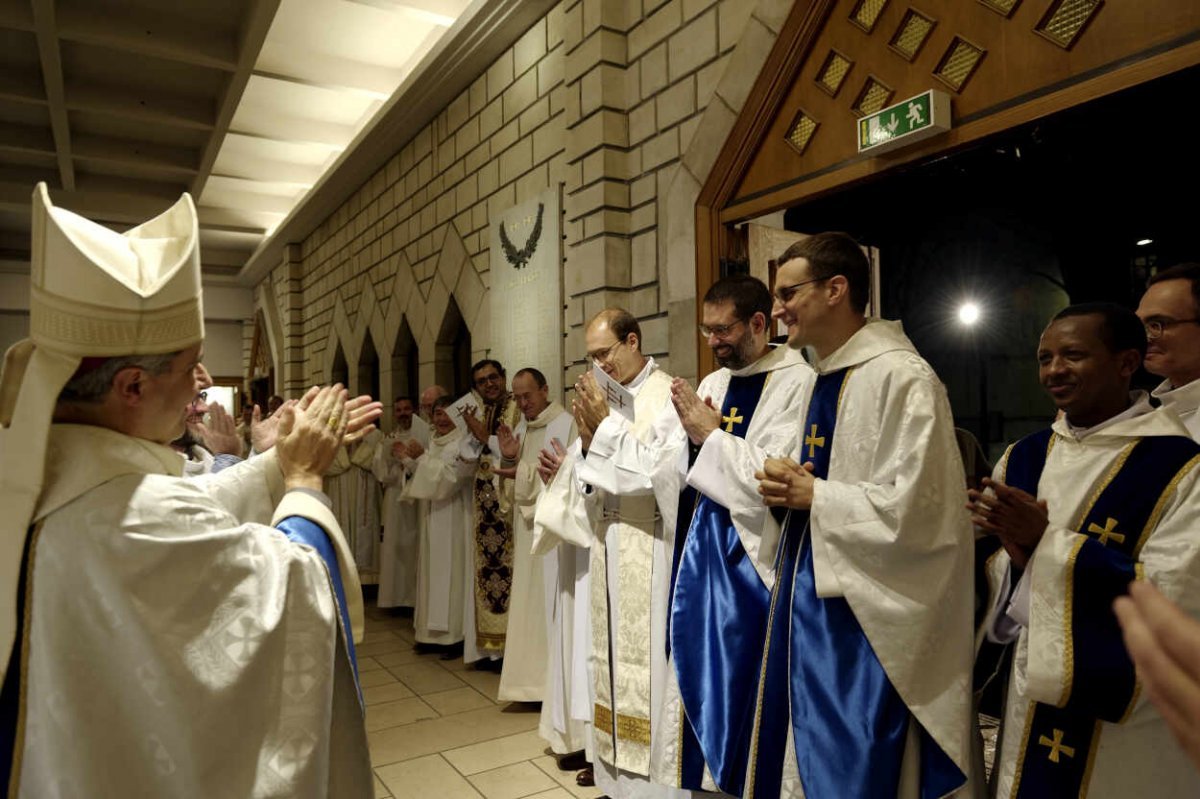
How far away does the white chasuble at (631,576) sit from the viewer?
2.79 metres

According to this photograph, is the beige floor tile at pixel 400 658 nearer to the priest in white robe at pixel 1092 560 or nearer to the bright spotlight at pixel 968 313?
the priest in white robe at pixel 1092 560

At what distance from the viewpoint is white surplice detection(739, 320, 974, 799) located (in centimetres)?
184

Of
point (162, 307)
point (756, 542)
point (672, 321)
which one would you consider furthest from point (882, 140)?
point (162, 307)

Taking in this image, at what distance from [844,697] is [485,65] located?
579cm

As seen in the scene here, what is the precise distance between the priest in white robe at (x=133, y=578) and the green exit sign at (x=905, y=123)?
252 cm

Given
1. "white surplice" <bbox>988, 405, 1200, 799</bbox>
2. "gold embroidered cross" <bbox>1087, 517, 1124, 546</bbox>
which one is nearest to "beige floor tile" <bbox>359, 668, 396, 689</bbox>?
"white surplice" <bbox>988, 405, 1200, 799</bbox>

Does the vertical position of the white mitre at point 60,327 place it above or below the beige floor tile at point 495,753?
above

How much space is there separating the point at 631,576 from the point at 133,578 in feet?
6.45

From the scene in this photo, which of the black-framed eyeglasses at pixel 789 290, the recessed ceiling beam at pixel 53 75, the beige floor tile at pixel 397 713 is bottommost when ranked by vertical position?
the beige floor tile at pixel 397 713

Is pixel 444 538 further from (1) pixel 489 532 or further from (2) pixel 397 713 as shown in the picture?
(2) pixel 397 713

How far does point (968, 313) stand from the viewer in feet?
21.1

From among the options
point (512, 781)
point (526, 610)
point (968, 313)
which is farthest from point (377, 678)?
point (968, 313)

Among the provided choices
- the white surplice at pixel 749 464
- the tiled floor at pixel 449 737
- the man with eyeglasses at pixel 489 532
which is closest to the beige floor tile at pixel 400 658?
the tiled floor at pixel 449 737

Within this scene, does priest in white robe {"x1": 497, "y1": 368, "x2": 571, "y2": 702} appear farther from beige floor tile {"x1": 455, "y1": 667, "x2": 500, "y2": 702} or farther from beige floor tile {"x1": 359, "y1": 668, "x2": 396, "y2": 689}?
beige floor tile {"x1": 359, "y1": 668, "x2": 396, "y2": 689}
